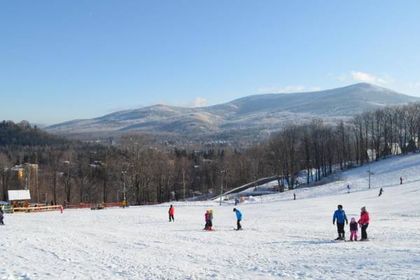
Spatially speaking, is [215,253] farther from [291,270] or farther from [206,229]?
[206,229]

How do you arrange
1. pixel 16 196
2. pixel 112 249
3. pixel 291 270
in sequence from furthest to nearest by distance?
pixel 16 196 → pixel 112 249 → pixel 291 270

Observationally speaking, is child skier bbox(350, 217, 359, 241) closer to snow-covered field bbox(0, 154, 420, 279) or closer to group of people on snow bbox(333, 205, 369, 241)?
group of people on snow bbox(333, 205, 369, 241)

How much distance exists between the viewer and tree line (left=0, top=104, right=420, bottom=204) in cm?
9162

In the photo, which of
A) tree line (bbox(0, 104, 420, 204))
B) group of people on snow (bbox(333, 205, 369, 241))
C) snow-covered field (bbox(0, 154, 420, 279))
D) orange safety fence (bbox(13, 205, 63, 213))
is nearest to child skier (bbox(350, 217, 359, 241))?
group of people on snow (bbox(333, 205, 369, 241))

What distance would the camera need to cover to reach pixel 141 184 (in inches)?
3469

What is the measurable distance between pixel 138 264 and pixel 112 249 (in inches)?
196

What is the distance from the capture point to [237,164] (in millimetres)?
126250

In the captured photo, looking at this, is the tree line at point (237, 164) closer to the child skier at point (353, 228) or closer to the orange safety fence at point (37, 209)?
the orange safety fence at point (37, 209)

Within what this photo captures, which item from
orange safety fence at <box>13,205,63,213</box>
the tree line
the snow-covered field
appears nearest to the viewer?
the snow-covered field

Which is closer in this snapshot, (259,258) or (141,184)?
(259,258)

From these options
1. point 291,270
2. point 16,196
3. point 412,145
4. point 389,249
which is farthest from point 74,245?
point 412,145

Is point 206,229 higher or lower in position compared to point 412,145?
lower

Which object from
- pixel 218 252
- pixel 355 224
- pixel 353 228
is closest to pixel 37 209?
pixel 218 252

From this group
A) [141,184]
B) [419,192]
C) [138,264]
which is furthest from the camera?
[141,184]
